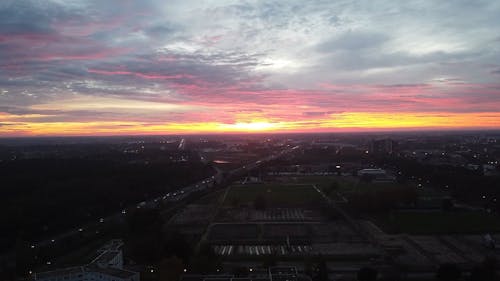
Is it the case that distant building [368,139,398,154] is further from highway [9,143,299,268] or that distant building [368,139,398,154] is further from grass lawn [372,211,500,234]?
grass lawn [372,211,500,234]

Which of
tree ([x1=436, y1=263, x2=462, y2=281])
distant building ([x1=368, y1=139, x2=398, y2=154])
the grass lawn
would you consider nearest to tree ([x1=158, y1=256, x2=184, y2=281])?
tree ([x1=436, y1=263, x2=462, y2=281])

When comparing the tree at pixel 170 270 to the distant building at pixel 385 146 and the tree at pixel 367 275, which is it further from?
the distant building at pixel 385 146

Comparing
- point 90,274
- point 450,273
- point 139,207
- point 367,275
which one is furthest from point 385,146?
point 90,274

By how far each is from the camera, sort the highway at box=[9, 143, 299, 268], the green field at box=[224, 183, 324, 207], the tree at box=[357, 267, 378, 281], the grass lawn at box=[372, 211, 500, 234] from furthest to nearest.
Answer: the green field at box=[224, 183, 324, 207], the grass lawn at box=[372, 211, 500, 234], the highway at box=[9, 143, 299, 268], the tree at box=[357, 267, 378, 281]

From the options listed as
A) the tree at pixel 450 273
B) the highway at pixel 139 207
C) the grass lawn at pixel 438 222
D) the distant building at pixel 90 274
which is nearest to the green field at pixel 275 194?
the highway at pixel 139 207

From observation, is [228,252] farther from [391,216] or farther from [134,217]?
[391,216]

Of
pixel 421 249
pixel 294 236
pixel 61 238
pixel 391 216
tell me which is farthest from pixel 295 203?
pixel 61 238

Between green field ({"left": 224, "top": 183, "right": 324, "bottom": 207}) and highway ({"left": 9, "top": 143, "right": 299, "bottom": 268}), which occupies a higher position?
green field ({"left": 224, "top": 183, "right": 324, "bottom": 207})
